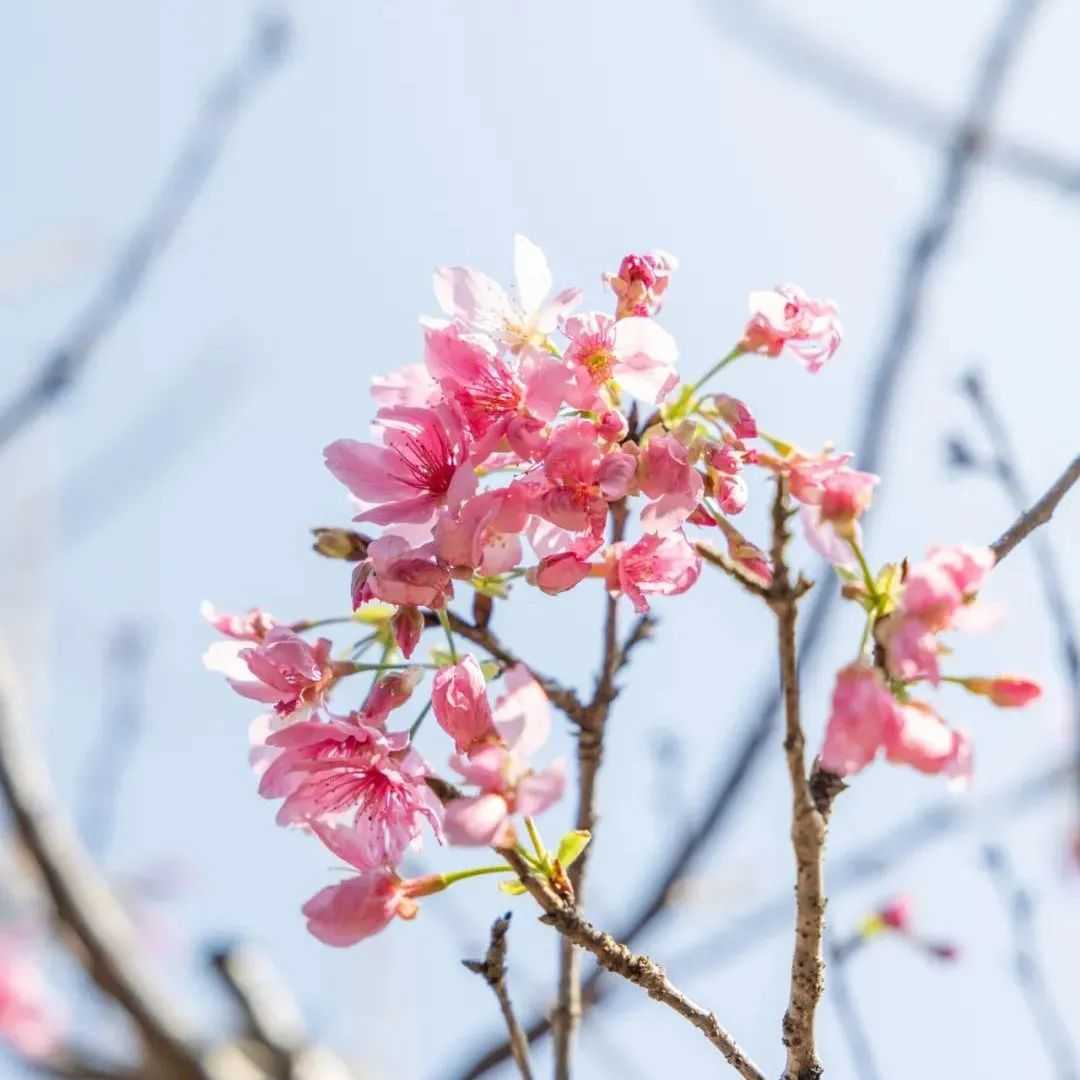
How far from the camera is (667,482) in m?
1.43

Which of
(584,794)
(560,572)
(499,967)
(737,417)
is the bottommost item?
(499,967)

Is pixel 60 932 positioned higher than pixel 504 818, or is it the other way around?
pixel 504 818

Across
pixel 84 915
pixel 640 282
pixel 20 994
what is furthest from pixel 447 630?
pixel 20 994

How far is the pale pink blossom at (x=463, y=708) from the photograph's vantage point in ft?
4.48

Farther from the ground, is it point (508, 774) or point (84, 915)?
point (508, 774)

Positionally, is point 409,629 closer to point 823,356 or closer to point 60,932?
point 823,356

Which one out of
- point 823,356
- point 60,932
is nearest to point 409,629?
point 823,356

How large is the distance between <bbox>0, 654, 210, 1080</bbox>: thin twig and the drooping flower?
1.85m

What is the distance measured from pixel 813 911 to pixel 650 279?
2.58 feet

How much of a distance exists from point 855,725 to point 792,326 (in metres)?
0.63

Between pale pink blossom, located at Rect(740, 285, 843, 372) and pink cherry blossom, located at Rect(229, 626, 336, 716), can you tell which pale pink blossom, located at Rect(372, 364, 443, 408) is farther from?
pale pink blossom, located at Rect(740, 285, 843, 372)

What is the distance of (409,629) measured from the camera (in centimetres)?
148

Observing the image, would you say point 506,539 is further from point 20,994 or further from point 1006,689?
point 20,994

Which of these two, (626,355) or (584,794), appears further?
(584,794)
